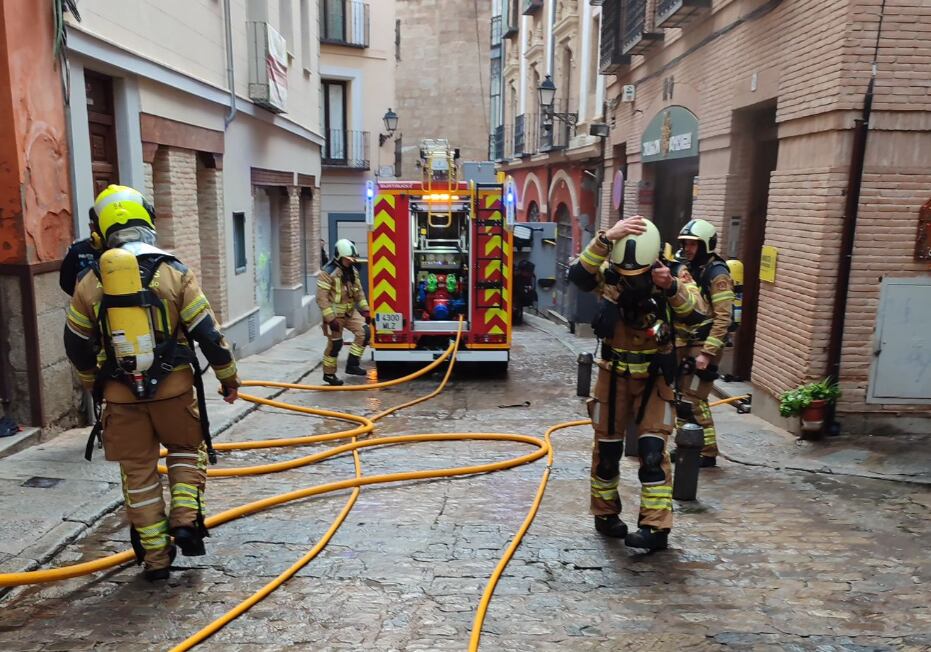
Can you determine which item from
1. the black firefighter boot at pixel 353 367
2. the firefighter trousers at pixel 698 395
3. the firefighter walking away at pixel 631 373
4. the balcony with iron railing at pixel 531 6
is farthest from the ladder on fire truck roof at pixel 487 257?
the balcony with iron railing at pixel 531 6

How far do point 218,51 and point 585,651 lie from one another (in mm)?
9156

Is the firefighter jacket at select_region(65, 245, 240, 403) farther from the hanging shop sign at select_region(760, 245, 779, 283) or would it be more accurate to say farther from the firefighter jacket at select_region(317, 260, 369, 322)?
the hanging shop sign at select_region(760, 245, 779, 283)

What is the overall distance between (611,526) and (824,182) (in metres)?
3.86

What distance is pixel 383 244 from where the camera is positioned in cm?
938

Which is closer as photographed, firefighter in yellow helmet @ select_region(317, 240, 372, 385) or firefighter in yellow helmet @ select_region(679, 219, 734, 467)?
firefighter in yellow helmet @ select_region(679, 219, 734, 467)

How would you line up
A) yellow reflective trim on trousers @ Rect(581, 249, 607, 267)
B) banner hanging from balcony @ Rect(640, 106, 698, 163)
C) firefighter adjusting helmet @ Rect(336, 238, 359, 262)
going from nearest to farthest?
yellow reflective trim on trousers @ Rect(581, 249, 607, 267), firefighter adjusting helmet @ Rect(336, 238, 359, 262), banner hanging from balcony @ Rect(640, 106, 698, 163)

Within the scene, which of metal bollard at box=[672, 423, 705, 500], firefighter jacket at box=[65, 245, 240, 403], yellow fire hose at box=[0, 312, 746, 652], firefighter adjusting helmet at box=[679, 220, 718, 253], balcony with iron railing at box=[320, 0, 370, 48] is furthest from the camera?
balcony with iron railing at box=[320, 0, 370, 48]

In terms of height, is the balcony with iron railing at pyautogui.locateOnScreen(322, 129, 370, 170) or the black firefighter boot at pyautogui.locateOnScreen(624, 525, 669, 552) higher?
the balcony with iron railing at pyautogui.locateOnScreen(322, 129, 370, 170)

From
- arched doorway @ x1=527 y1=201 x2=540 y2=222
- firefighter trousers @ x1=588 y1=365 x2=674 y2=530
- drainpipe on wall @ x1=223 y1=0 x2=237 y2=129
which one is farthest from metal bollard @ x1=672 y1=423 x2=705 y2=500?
arched doorway @ x1=527 y1=201 x2=540 y2=222

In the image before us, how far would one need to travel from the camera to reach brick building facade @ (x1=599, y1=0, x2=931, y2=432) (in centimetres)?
590

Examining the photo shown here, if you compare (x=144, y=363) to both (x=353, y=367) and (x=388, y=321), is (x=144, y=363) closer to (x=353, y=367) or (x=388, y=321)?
(x=388, y=321)

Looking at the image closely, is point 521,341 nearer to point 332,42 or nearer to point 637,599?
point 637,599

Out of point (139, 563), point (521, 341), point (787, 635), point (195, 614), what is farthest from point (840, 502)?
point (521, 341)

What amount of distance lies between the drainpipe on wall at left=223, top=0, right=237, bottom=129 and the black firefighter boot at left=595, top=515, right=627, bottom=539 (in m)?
8.15
